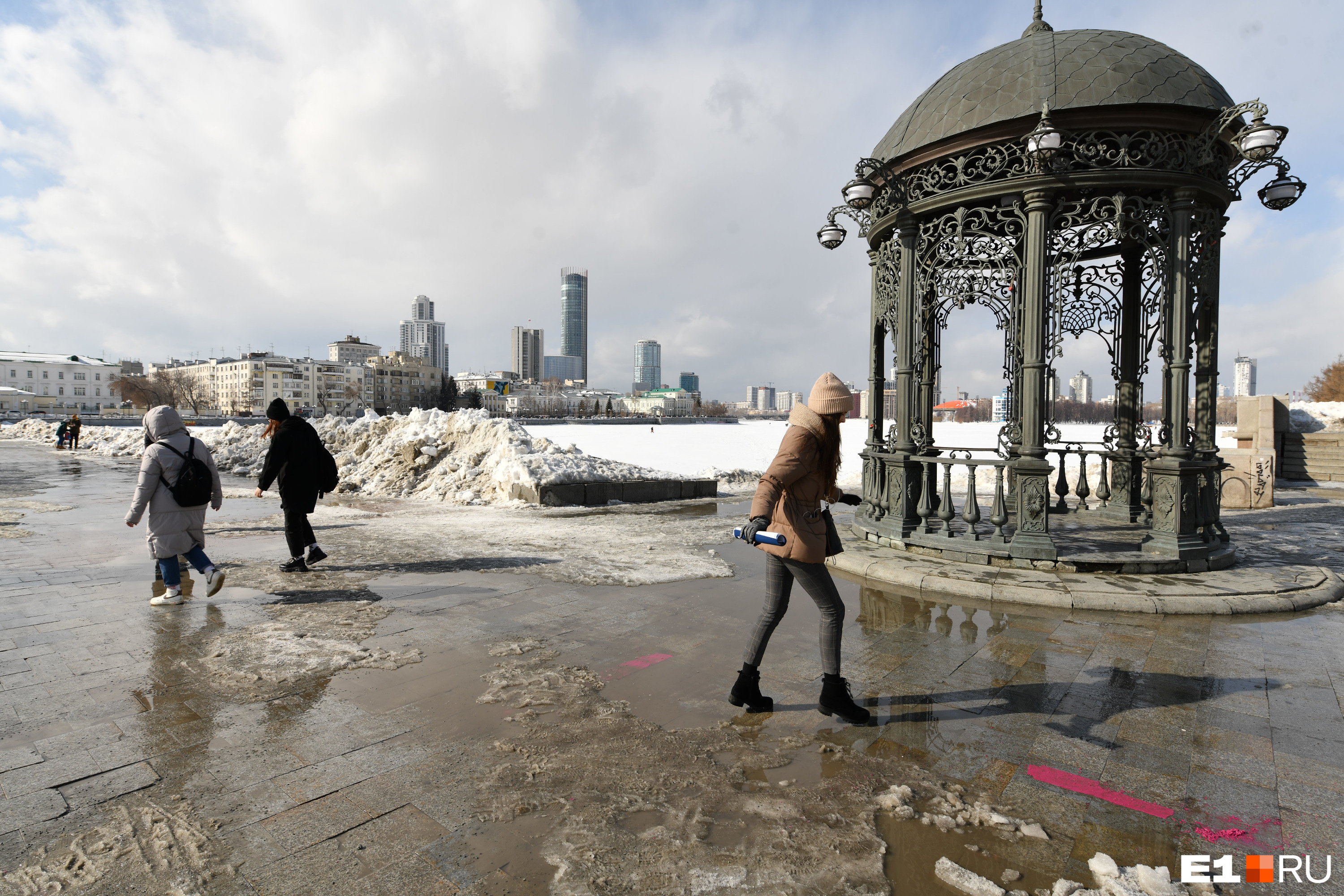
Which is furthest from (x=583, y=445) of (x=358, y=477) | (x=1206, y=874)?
(x=1206, y=874)

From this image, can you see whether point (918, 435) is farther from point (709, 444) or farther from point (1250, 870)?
point (709, 444)

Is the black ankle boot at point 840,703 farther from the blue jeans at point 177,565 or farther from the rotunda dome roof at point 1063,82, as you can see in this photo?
the rotunda dome roof at point 1063,82

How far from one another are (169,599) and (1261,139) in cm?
1099

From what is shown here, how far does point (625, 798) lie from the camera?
2926 millimetres

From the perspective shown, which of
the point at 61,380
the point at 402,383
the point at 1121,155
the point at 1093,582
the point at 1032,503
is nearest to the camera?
the point at 1093,582

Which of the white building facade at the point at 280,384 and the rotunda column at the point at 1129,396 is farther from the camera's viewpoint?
the white building facade at the point at 280,384

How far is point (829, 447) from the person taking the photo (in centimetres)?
390

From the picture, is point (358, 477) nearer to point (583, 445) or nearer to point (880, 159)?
point (880, 159)

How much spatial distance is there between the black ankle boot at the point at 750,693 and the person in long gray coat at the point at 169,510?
4.89 m

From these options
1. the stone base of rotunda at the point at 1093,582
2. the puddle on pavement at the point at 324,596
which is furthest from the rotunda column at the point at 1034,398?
the puddle on pavement at the point at 324,596

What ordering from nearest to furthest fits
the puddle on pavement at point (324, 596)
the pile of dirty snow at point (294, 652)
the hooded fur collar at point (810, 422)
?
the hooded fur collar at point (810, 422) → the pile of dirty snow at point (294, 652) → the puddle on pavement at point (324, 596)

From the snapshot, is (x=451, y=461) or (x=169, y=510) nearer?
(x=169, y=510)

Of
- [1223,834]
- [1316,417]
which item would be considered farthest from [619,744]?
[1316,417]

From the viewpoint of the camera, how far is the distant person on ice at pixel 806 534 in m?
3.70
